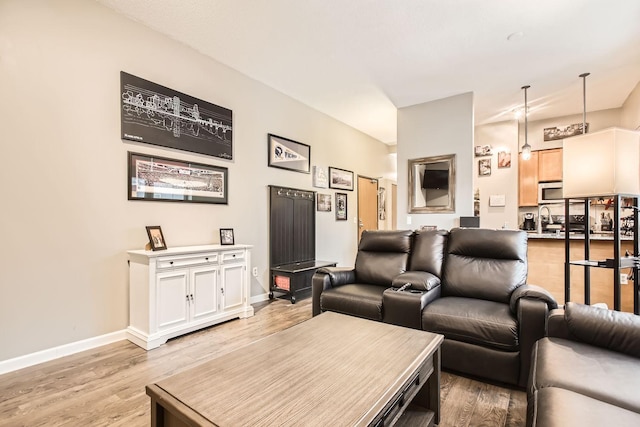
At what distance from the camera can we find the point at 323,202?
5.46 m

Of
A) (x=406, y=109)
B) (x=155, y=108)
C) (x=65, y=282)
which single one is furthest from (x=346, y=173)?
(x=65, y=282)

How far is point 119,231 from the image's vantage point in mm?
2816

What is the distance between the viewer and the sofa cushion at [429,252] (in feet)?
9.12

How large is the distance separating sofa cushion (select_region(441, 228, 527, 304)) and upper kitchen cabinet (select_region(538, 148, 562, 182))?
386cm

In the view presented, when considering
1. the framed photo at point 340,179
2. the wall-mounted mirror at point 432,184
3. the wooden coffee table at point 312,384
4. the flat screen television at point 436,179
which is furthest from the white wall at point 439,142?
the wooden coffee table at point 312,384

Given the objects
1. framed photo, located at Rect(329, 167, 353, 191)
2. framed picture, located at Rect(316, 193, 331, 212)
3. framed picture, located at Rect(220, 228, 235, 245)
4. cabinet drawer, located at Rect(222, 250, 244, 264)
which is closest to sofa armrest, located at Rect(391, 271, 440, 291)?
cabinet drawer, located at Rect(222, 250, 244, 264)

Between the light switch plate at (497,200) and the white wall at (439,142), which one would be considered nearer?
the white wall at (439,142)

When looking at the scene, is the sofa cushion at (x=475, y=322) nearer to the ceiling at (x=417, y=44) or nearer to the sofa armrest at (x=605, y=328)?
the sofa armrest at (x=605, y=328)

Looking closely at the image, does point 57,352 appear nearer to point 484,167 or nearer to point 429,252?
point 429,252

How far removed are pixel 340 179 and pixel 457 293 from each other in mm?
3649

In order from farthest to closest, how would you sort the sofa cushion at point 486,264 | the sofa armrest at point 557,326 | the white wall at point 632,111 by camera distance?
the white wall at point 632,111 < the sofa cushion at point 486,264 < the sofa armrest at point 557,326

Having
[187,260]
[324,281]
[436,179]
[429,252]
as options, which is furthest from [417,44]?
[187,260]

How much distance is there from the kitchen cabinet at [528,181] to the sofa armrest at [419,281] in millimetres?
4294

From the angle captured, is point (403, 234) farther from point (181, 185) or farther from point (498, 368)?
point (181, 185)
